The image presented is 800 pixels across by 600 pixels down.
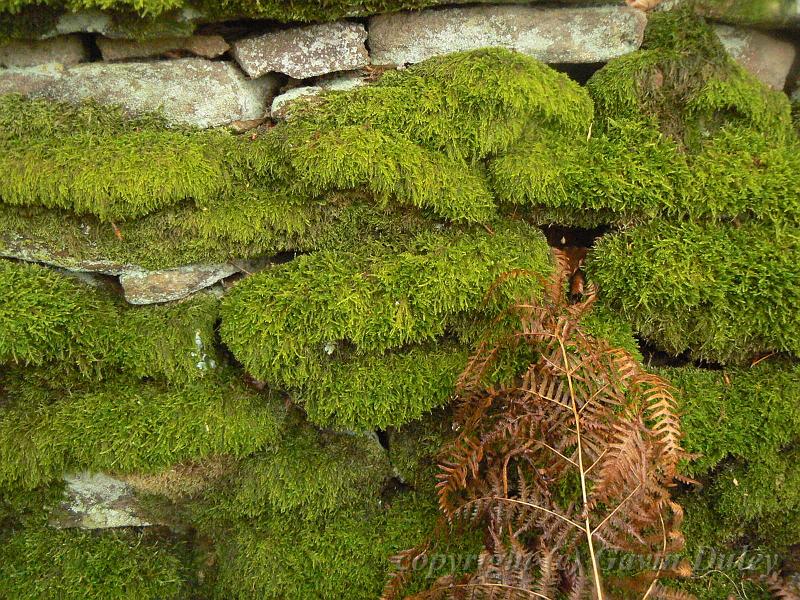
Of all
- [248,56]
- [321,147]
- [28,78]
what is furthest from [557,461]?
[28,78]

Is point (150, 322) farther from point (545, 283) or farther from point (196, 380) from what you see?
point (545, 283)

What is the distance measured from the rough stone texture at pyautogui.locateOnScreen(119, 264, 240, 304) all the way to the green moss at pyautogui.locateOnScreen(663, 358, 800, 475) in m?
2.43

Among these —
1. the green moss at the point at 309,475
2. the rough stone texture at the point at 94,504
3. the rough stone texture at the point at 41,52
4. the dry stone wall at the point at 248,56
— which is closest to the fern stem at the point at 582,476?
the green moss at the point at 309,475

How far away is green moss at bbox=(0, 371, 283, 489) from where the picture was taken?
2.84 metres

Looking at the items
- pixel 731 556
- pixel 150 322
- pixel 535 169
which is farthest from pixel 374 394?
pixel 731 556

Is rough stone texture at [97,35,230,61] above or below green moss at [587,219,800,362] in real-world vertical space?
above

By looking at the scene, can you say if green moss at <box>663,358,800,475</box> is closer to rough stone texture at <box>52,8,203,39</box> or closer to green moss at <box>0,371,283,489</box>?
green moss at <box>0,371,283,489</box>

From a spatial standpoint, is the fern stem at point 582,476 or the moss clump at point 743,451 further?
the moss clump at point 743,451

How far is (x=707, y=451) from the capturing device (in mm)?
2887

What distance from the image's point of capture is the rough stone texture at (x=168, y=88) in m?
2.80

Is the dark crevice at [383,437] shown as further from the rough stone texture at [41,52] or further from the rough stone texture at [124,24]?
the rough stone texture at [41,52]

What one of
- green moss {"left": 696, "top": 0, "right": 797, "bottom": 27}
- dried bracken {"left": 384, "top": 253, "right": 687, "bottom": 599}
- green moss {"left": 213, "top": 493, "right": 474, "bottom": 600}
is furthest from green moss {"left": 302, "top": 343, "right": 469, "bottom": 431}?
green moss {"left": 696, "top": 0, "right": 797, "bottom": 27}

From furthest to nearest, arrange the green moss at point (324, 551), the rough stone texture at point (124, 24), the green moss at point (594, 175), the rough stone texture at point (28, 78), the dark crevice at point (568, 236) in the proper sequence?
the dark crevice at point (568, 236), the green moss at point (324, 551), the green moss at point (594, 175), the rough stone texture at point (28, 78), the rough stone texture at point (124, 24)

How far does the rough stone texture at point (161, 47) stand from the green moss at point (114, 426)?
1595mm
